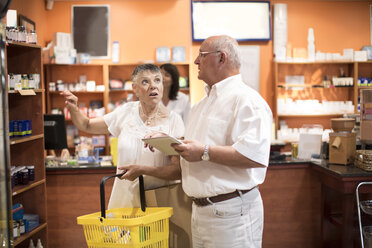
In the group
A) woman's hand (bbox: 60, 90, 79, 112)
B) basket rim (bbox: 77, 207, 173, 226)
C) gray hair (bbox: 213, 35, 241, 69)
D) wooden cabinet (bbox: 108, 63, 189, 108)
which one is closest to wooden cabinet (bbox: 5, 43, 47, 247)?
woman's hand (bbox: 60, 90, 79, 112)

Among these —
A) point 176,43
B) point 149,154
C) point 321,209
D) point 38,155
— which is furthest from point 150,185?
point 176,43

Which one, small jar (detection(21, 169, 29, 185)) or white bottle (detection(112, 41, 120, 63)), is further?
white bottle (detection(112, 41, 120, 63))

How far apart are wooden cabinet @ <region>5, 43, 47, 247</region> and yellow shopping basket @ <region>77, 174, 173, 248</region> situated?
1.53 m

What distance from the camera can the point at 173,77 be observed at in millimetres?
5059

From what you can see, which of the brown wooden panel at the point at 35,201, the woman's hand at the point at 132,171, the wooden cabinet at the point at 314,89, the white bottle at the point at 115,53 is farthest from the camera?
the wooden cabinet at the point at 314,89

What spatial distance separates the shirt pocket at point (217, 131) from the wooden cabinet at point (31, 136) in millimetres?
1907

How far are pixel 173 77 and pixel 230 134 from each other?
2.92 metres

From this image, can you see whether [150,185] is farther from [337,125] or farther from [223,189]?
[337,125]

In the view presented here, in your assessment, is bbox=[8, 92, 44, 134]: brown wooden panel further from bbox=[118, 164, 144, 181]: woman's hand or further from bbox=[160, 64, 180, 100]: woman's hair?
bbox=[160, 64, 180, 100]: woman's hair

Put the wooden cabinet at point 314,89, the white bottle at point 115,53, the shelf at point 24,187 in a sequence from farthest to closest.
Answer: the wooden cabinet at point 314,89
the white bottle at point 115,53
the shelf at point 24,187

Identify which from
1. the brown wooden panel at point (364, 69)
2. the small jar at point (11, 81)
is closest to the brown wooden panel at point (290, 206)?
the small jar at point (11, 81)

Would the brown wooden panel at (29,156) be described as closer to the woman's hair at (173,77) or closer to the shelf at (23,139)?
the shelf at (23,139)

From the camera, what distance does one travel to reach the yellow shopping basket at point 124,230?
7.14 ft

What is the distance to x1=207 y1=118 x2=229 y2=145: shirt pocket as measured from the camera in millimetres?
2221
